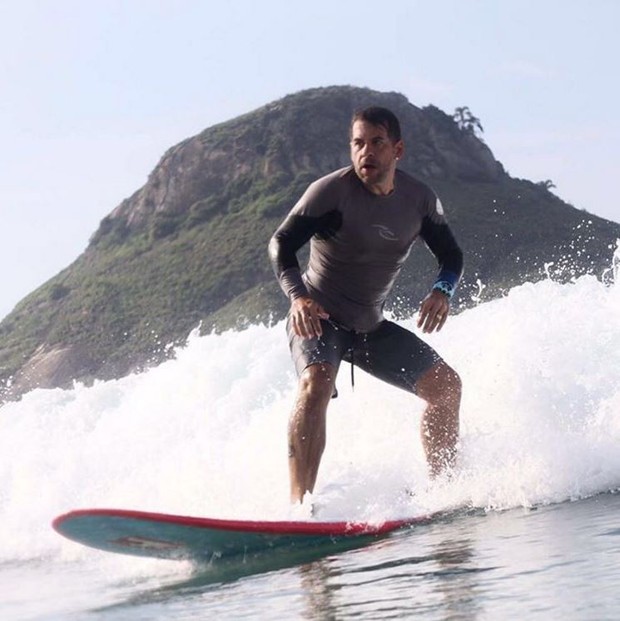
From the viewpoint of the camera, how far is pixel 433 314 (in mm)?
6777

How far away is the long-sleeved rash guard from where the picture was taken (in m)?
6.50

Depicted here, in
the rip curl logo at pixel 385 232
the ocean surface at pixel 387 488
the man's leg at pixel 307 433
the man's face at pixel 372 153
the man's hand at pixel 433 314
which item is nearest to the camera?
the ocean surface at pixel 387 488

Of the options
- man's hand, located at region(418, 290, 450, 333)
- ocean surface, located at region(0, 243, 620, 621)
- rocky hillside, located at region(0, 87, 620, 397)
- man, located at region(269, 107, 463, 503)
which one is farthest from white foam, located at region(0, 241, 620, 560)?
rocky hillside, located at region(0, 87, 620, 397)

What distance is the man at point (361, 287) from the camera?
6348mm

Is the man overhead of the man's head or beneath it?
beneath

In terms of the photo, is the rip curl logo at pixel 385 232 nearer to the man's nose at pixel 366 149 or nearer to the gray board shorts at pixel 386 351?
the man's nose at pixel 366 149

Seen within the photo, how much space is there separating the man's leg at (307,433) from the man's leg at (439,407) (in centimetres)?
71

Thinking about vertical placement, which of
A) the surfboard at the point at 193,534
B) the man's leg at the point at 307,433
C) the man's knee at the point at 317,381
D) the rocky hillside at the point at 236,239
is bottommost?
the surfboard at the point at 193,534

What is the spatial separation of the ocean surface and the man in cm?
39

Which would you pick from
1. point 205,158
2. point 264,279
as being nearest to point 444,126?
point 205,158

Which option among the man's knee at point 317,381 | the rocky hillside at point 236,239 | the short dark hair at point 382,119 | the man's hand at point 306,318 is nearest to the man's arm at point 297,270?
the man's hand at point 306,318

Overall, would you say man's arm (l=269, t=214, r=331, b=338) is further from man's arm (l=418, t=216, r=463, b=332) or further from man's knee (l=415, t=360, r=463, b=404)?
man's knee (l=415, t=360, r=463, b=404)

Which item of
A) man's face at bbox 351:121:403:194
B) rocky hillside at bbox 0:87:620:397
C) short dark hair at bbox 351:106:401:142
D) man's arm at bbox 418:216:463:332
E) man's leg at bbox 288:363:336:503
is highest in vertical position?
rocky hillside at bbox 0:87:620:397

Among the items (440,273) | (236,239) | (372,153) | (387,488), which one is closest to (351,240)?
(372,153)
